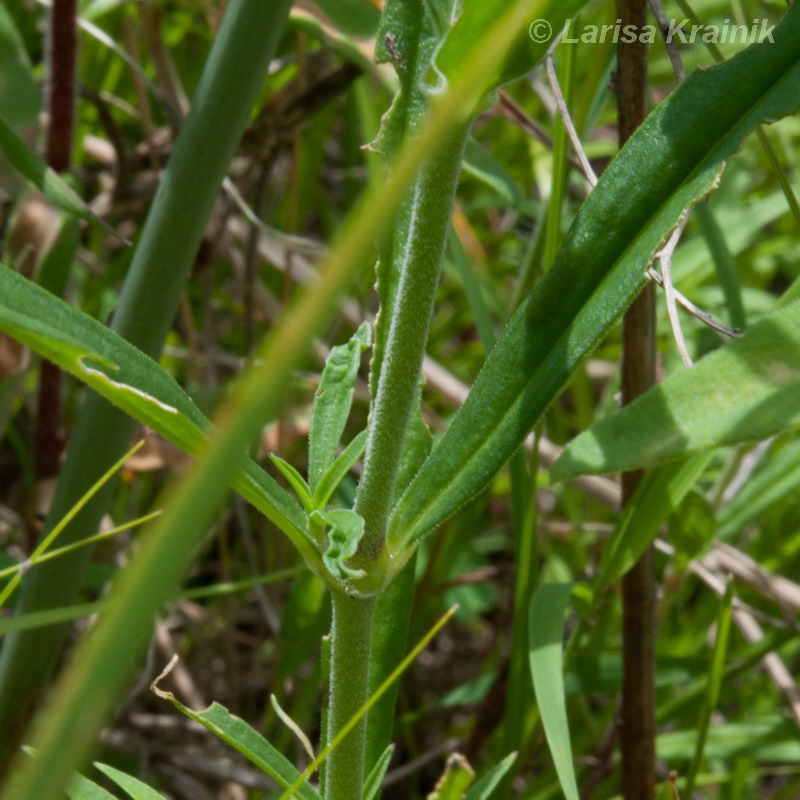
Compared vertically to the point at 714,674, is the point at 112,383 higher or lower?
higher

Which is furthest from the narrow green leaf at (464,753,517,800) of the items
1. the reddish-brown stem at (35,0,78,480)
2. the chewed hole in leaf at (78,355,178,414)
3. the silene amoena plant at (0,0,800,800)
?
the reddish-brown stem at (35,0,78,480)

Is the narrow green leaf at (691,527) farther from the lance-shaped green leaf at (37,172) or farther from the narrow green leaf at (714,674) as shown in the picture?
the lance-shaped green leaf at (37,172)

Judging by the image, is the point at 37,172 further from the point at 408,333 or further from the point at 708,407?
the point at 708,407

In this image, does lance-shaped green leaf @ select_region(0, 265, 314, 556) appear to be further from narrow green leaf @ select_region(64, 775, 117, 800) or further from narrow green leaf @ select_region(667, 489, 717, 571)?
narrow green leaf @ select_region(667, 489, 717, 571)

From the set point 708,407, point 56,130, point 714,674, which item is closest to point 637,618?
point 714,674

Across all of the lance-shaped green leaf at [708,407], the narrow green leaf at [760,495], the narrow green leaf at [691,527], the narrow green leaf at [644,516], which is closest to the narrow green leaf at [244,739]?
the lance-shaped green leaf at [708,407]
